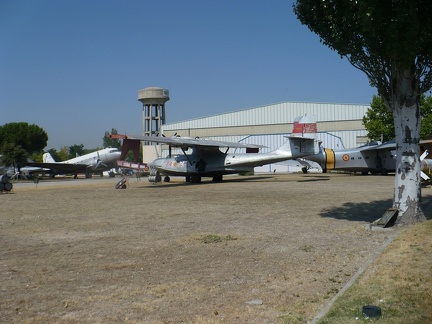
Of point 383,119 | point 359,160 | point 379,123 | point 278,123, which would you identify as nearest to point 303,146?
point 359,160

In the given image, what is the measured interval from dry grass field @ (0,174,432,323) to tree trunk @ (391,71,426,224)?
51.8 inches

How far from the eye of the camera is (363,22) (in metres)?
11.2

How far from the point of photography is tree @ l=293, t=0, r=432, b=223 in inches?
438

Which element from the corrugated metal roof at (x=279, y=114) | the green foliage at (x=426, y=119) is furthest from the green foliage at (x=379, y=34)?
the corrugated metal roof at (x=279, y=114)

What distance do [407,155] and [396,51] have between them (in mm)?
2808

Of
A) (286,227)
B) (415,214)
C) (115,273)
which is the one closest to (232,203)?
(286,227)

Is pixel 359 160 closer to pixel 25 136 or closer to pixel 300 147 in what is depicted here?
pixel 300 147

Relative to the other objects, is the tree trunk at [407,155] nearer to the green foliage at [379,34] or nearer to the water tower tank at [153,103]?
the green foliage at [379,34]

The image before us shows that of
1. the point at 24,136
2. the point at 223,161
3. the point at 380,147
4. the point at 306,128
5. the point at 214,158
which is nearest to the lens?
the point at 223,161

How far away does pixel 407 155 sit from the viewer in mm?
12180

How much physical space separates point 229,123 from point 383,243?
6072 cm

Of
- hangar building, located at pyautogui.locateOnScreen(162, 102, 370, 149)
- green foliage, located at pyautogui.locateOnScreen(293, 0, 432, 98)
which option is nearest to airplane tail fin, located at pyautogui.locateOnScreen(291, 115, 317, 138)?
green foliage, located at pyautogui.locateOnScreen(293, 0, 432, 98)

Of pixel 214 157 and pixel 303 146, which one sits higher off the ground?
pixel 303 146

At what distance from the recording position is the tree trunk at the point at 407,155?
12.0 meters
